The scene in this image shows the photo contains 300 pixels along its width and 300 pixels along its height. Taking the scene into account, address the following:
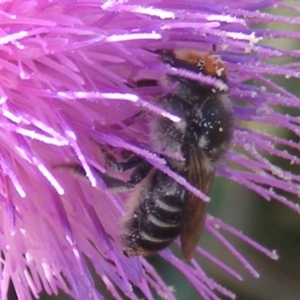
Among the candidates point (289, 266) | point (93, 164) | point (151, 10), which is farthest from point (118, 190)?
point (289, 266)

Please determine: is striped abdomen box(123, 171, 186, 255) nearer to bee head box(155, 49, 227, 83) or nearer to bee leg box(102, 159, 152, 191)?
bee leg box(102, 159, 152, 191)

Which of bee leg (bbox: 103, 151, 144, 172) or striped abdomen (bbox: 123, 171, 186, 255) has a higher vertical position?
bee leg (bbox: 103, 151, 144, 172)

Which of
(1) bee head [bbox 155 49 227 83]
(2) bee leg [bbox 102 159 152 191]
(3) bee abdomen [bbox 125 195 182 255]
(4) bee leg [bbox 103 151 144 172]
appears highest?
(1) bee head [bbox 155 49 227 83]

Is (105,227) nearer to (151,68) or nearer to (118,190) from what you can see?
(118,190)

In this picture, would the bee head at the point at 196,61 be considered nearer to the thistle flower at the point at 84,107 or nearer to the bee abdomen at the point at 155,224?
the thistle flower at the point at 84,107

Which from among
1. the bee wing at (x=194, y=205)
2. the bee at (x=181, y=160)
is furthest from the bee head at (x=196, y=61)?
the bee wing at (x=194, y=205)

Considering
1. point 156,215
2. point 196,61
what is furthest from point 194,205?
A: point 196,61

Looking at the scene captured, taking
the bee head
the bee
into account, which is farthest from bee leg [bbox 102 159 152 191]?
the bee head

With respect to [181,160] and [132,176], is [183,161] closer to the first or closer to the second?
[181,160]

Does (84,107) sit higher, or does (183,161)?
(84,107)
